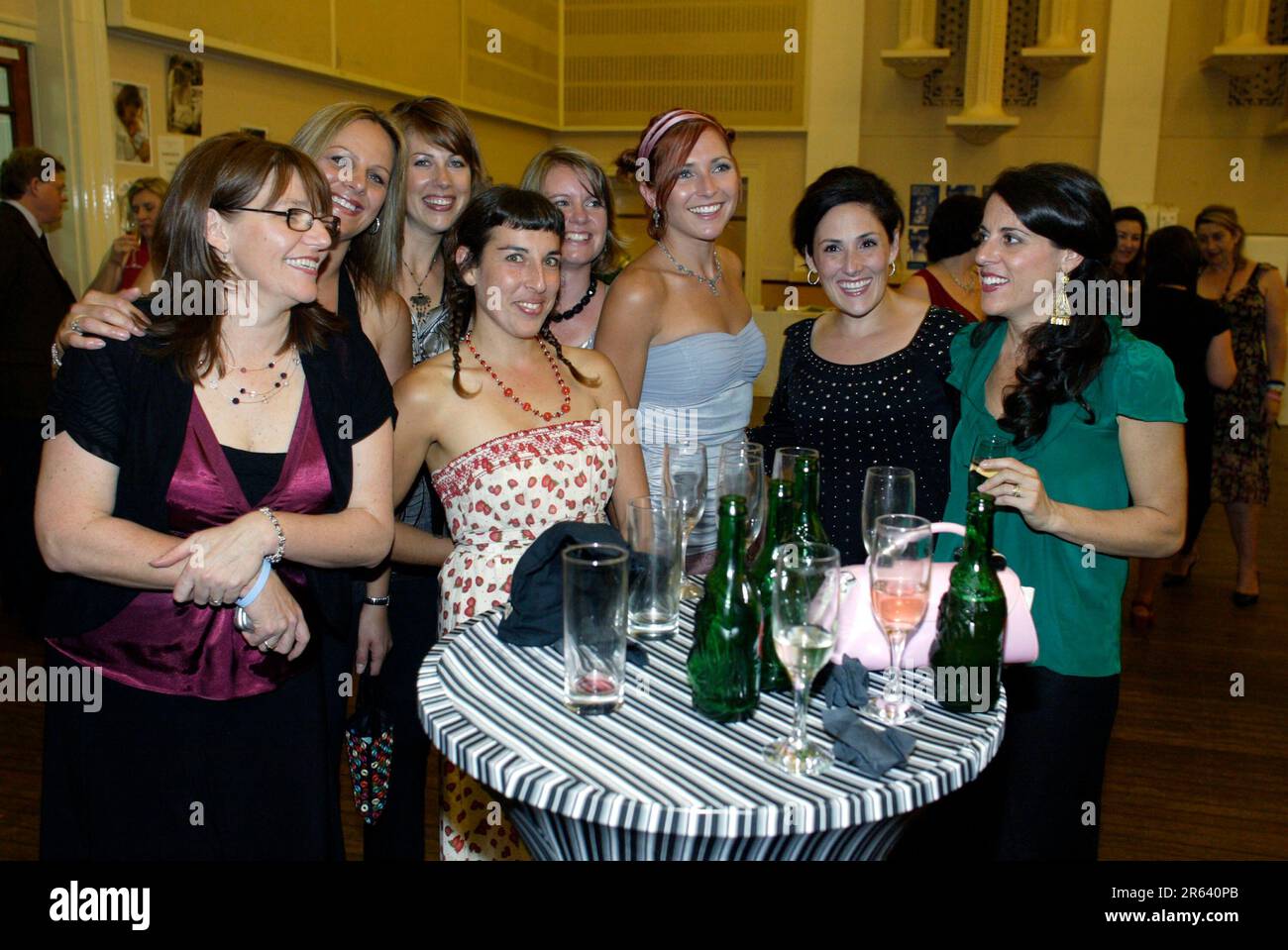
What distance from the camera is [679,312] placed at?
2775mm

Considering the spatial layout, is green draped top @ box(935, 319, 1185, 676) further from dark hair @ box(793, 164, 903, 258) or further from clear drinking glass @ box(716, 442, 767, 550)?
dark hair @ box(793, 164, 903, 258)

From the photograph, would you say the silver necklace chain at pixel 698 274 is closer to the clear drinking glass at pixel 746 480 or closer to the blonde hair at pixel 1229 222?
the clear drinking glass at pixel 746 480

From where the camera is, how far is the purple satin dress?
1.73 meters

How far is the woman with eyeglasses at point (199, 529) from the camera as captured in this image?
1.67 meters

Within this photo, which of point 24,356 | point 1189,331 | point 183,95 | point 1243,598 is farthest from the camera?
point 183,95

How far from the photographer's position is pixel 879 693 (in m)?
1.53

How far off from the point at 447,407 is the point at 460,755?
100 centimetres

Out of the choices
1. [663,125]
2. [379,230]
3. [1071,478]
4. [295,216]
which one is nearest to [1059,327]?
[1071,478]

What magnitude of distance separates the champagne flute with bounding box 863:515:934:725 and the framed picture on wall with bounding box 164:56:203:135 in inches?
253

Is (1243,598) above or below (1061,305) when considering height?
below

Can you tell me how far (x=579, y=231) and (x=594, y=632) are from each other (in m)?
1.78

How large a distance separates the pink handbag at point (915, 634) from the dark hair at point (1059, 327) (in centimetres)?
51

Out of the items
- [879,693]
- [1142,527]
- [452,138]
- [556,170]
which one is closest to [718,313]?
[556,170]

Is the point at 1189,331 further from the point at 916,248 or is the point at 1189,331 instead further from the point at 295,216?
the point at 916,248
